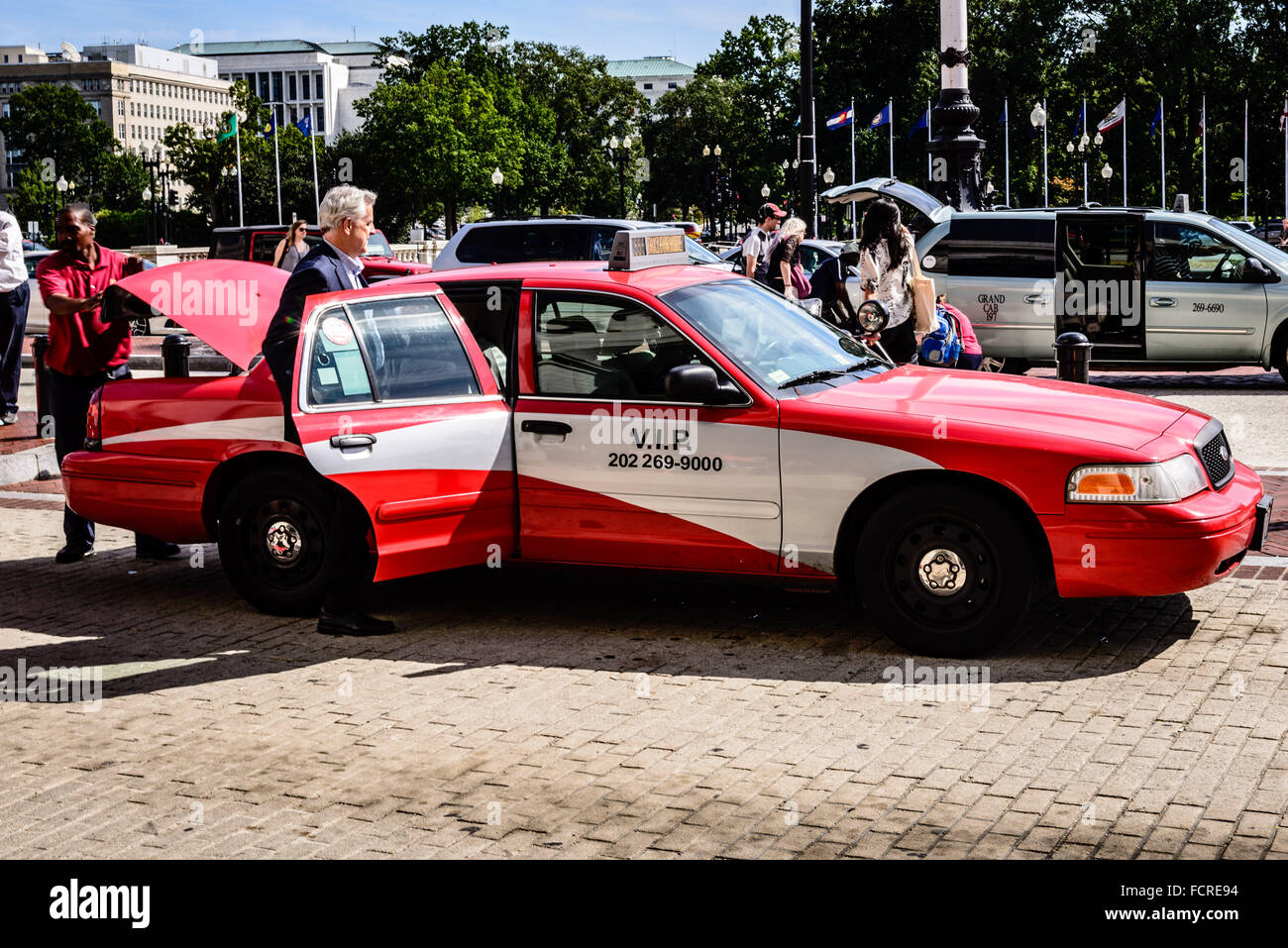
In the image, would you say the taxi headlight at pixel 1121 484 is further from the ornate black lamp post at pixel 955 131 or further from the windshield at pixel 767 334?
the ornate black lamp post at pixel 955 131

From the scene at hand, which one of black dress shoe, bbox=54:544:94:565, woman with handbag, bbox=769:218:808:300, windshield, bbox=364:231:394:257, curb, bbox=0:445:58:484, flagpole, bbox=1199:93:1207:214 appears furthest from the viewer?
flagpole, bbox=1199:93:1207:214

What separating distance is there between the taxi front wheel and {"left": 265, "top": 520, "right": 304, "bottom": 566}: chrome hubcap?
2636 millimetres

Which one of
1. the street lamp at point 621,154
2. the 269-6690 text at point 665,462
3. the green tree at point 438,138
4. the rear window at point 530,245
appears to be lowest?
the 269-6690 text at point 665,462

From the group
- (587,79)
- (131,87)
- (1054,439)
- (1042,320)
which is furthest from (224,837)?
(131,87)

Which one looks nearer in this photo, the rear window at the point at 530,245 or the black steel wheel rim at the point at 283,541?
the black steel wheel rim at the point at 283,541

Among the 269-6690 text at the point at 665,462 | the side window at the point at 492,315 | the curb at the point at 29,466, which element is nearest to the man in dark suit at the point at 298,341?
the side window at the point at 492,315

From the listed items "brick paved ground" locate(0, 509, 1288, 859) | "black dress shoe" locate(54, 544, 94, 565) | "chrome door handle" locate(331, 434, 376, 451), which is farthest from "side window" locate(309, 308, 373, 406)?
"black dress shoe" locate(54, 544, 94, 565)

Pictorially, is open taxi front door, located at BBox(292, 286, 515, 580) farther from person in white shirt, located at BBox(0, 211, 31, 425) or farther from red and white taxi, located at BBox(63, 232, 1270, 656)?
person in white shirt, located at BBox(0, 211, 31, 425)

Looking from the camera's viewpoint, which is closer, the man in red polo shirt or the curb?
the man in red polo shirt

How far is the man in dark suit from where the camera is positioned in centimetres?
680

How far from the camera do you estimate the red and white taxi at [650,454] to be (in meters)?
6.14

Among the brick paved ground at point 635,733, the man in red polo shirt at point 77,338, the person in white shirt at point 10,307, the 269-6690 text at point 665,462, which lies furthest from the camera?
the person in white shirt at point 10,307

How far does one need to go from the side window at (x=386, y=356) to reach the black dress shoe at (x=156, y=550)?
2408mm

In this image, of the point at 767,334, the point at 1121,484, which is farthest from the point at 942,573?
the point at 767,334
